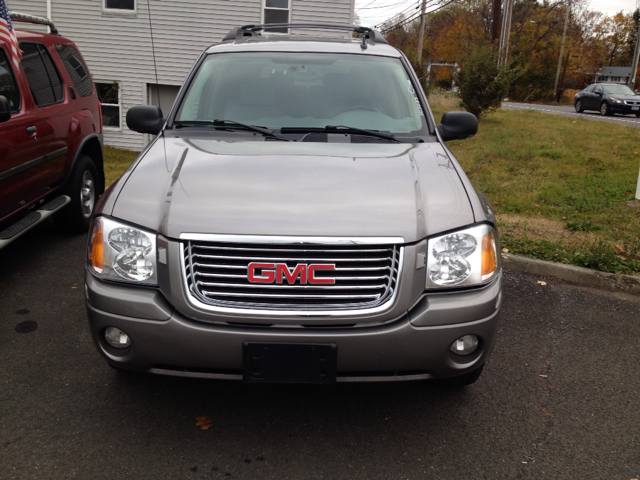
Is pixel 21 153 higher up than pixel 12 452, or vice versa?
pixel 21 153

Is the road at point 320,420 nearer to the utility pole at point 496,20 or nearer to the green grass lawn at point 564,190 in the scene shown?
the green grass lawn at point 564,190

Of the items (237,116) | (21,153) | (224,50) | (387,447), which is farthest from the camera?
(21,153)

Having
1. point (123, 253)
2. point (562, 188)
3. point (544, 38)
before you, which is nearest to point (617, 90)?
point (562, 188)

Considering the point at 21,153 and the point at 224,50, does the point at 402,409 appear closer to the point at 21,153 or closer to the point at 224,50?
the point at 224,50

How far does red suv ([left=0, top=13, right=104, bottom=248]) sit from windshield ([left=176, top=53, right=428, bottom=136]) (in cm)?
158

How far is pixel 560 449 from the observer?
9.30ft

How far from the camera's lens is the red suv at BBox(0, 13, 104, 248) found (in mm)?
4648

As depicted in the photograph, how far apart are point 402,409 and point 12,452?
1.85m

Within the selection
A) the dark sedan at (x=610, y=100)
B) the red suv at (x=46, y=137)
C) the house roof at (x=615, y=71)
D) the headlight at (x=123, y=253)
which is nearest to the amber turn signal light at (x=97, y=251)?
the headlight at (x=123, y=253)

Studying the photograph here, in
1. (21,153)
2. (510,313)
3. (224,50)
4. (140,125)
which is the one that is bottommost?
(510,313)

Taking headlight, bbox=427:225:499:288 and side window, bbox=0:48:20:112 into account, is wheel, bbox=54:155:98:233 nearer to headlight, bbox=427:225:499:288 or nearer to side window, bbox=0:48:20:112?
side window, bbox=0:48:20:112

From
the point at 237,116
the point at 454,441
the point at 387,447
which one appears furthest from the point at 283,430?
the point at 237,116

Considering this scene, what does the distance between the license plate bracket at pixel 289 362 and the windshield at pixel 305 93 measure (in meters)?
1.67

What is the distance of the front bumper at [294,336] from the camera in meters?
2.49
